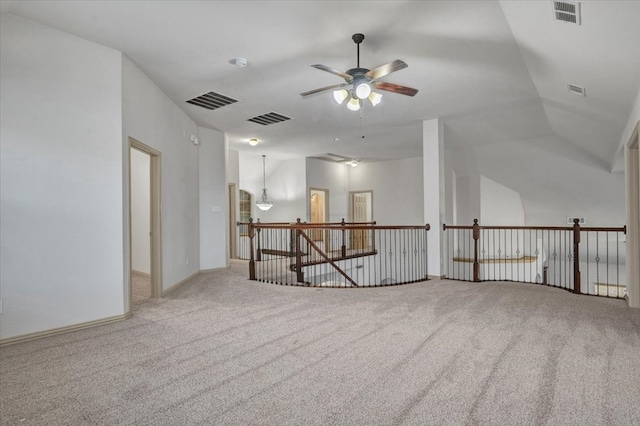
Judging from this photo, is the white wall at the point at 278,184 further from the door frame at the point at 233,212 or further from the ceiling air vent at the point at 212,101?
the ceiling air vent at the point at 212,101

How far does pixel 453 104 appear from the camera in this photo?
5641mm

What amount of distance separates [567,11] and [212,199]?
21.0 ft

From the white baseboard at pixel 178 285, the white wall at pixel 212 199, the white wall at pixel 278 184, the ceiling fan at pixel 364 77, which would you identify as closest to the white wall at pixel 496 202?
the white wall at pixel 278 184

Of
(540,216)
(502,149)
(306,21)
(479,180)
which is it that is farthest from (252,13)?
(540,216)

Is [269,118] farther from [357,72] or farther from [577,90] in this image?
[577,90]

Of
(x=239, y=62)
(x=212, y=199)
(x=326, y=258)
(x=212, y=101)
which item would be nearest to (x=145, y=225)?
(x=212, y=199)

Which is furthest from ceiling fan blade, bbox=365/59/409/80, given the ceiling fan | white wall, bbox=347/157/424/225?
white wall, bbox=347/157/424/225

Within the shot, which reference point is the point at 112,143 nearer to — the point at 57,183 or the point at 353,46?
the point at 57,183

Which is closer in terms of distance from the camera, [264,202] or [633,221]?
[633,221]

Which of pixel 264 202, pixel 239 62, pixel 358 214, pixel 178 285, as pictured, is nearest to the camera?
pixel 239 62

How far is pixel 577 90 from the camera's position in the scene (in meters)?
4.34

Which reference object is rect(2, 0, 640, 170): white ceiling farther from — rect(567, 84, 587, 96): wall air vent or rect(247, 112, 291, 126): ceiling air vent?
rect(247, 112, 291, 126): ceiling air vent

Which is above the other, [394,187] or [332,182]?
[332,182]

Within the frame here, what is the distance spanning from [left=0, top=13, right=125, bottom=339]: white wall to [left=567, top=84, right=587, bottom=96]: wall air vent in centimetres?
528
